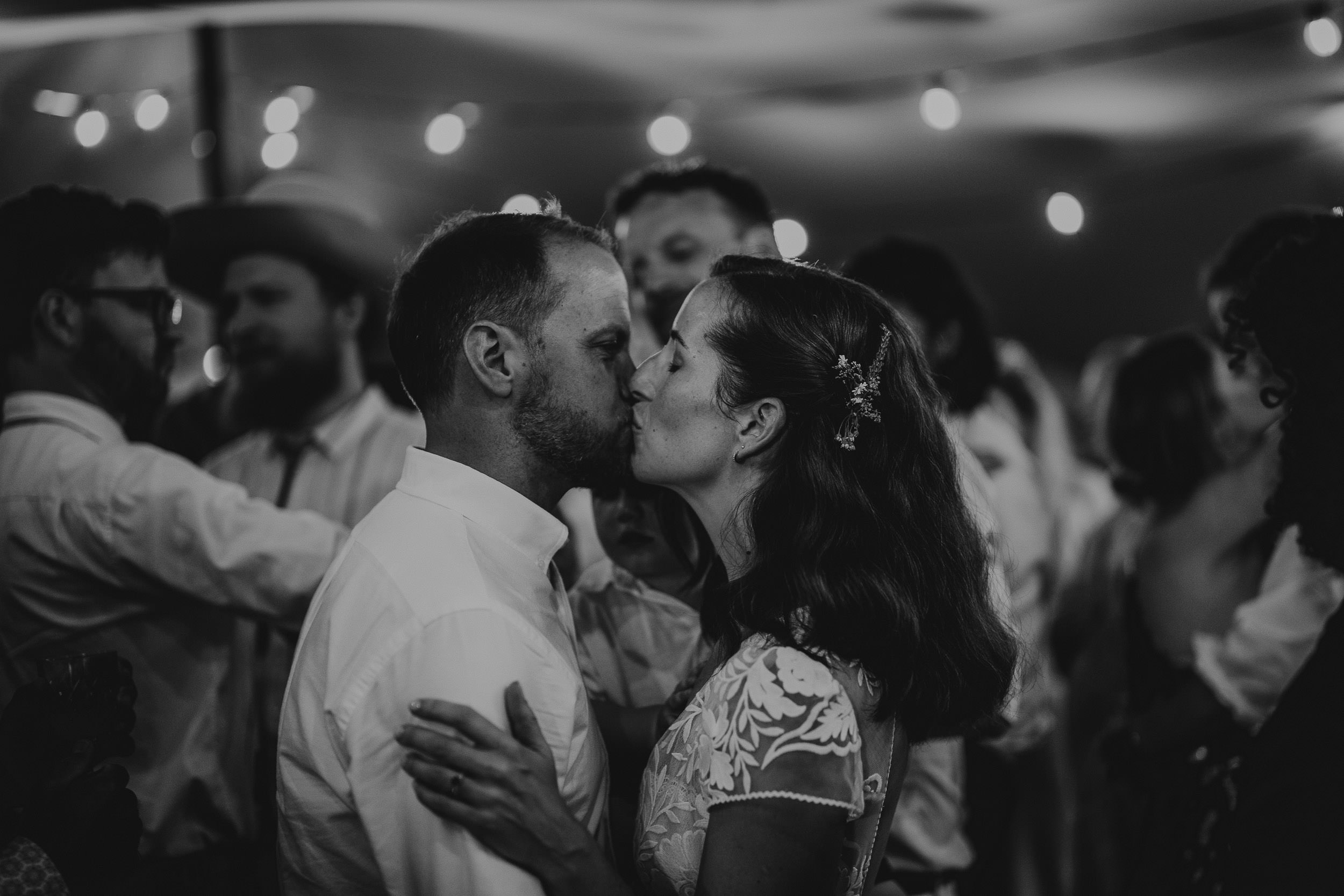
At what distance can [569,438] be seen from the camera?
1.87 m

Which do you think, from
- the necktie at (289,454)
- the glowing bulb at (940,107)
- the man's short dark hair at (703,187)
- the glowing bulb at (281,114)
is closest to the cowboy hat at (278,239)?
the necktie at (289,454)

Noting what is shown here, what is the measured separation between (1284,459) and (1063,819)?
118 inches

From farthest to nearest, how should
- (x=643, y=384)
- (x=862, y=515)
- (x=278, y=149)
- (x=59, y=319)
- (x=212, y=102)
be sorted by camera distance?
(x=278, y=149)
(x=212, y=102)
(x=59, y=319)
(x=643, y=384)
(x=862, y=515)

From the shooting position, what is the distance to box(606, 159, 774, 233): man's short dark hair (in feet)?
10.0

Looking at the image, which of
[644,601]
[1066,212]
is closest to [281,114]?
[1066,212]

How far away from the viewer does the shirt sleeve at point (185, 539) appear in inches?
89.2

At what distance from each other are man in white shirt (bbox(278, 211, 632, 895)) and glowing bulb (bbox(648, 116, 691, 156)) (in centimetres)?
346

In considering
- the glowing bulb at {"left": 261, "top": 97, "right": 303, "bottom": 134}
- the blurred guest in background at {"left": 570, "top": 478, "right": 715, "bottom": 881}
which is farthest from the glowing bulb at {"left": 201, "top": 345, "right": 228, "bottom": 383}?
the blurred guest in background at {"left": 570, "top": 478, "right": 715, "bottom": 881}

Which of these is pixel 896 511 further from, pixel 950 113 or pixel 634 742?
pixel 950 113

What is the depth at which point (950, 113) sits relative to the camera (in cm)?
511

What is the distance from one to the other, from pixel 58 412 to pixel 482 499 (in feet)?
3.61

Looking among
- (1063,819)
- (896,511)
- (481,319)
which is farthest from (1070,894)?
(481,319)

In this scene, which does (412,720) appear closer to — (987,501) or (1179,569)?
(987,501)

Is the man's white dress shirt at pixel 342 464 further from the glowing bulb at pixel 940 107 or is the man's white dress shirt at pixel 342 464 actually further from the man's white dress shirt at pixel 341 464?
the glowing bulb at pixel 940 107
